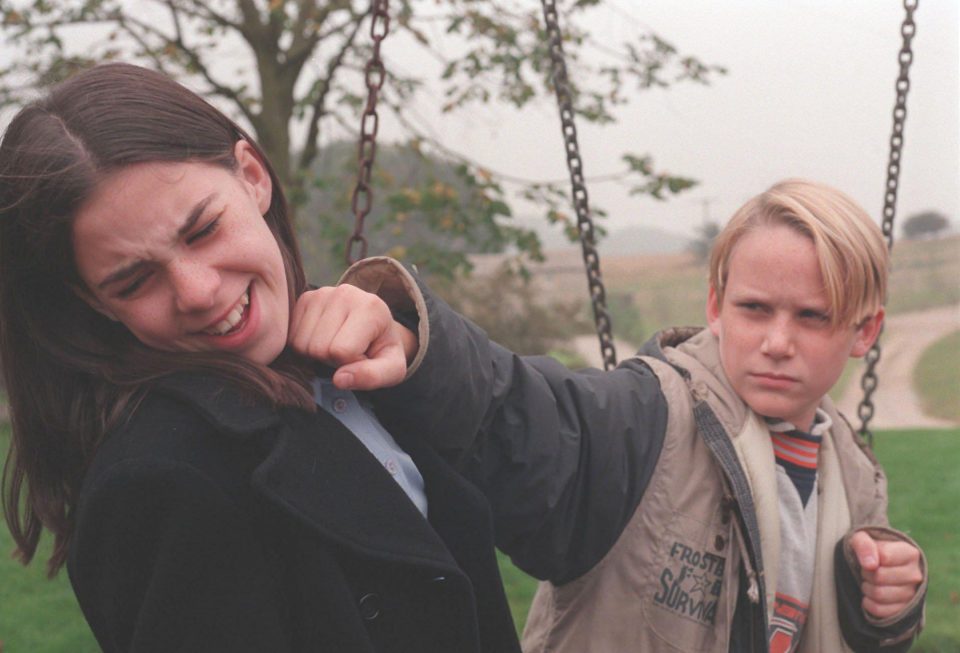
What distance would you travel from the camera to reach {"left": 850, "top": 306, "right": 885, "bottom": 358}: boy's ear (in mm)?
1548

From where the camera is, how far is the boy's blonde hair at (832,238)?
144cm

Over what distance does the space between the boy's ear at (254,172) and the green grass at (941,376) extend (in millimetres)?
6672

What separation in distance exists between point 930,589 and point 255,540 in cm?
353

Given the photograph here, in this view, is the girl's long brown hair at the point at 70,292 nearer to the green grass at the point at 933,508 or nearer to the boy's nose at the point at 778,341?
the boy's nose at the point at 778,341

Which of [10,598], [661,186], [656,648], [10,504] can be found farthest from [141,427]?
[661,186]

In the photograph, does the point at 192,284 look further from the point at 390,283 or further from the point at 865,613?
the point at 865,613

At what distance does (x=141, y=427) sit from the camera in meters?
1.06

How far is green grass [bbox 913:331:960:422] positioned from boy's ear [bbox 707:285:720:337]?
237 inches

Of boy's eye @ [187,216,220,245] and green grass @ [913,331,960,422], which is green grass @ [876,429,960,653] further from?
boy's eye @ [187,216,220,245]

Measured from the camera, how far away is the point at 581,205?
2008 millimetres

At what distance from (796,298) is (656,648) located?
1.82 ft

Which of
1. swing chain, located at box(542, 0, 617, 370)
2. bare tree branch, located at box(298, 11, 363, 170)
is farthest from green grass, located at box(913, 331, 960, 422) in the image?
swing chain, located at box(542, 0, 617, 370)

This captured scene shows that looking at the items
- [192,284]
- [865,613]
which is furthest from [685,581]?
[192,284]

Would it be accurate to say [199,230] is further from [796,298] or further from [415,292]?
[796,298]
